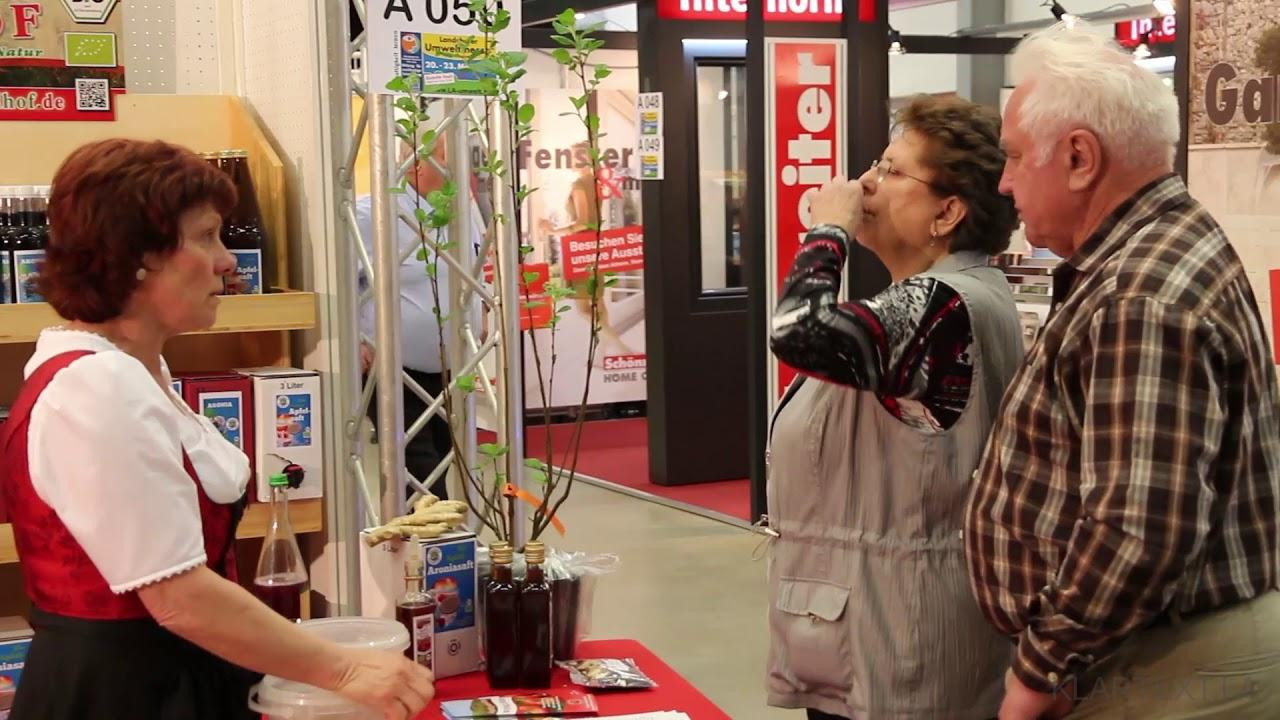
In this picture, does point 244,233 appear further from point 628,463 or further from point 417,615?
point 628,463

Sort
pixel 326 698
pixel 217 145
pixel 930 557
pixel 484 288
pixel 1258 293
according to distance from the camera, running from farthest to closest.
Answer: pixel 1258 293 < pixel 484 288 < pixel 217 145 < pixel 930 557 < pixel 326 698

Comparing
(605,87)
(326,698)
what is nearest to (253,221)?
(326,698)

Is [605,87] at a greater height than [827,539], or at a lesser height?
greater

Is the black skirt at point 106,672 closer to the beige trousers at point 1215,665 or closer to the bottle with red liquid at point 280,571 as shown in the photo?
the bottle with red liquid at point 280,571

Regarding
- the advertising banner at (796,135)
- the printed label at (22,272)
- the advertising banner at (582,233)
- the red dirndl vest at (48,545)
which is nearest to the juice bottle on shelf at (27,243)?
the printed label at (22,272)

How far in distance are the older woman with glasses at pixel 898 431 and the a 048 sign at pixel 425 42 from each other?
118 centimetres

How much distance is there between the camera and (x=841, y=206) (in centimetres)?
220

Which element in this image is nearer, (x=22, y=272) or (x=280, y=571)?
(x=280, y=571)

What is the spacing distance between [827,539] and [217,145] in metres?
1.90

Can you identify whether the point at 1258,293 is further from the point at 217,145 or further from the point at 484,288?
the point at 217,145

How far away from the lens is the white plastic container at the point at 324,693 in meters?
1.86

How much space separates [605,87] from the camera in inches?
392

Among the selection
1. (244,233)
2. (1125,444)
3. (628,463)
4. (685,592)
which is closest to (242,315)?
(244,233)

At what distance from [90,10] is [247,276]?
0.67 meters
